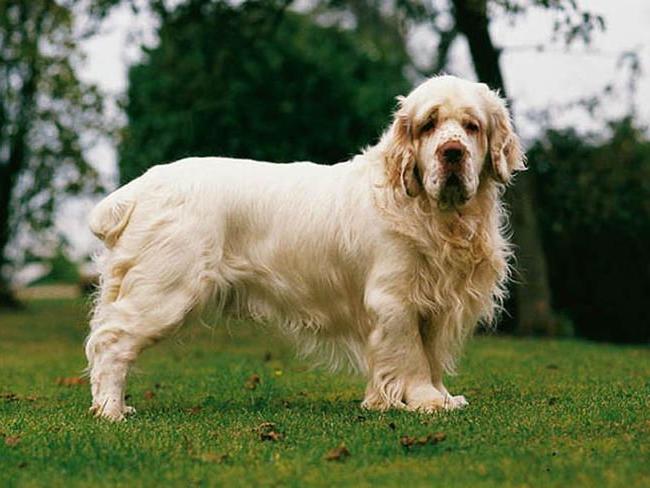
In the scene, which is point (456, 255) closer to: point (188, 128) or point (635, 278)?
point (635, 278)

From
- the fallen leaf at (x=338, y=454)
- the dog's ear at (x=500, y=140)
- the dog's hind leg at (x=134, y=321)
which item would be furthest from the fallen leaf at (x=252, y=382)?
the fallen leaf at (x=338, y=454)

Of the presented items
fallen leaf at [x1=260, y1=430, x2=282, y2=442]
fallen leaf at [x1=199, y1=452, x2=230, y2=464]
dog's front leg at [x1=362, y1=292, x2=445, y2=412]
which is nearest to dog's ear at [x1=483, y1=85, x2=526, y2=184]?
dog's front leg at [x1=362, y1=292, x2=445, y2=412]

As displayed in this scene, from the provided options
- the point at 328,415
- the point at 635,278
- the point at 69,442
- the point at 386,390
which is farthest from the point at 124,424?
the point at 635,278

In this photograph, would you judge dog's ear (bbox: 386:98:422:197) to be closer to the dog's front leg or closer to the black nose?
the black nose

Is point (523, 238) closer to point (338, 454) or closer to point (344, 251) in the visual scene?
point (344, 251)

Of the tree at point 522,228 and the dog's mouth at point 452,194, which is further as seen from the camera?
the tree at point 522,228

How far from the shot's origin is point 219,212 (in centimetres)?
700

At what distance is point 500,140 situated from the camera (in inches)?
272

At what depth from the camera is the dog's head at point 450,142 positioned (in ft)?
21.4

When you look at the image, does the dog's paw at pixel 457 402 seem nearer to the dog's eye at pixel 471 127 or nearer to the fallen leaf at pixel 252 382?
the dog's eye at pixel 471 127

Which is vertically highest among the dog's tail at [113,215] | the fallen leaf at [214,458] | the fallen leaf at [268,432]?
the dog's tail at [113,215]

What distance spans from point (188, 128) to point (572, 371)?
10539 mm

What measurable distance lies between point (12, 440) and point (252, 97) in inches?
559

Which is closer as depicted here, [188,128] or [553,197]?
[553,197]
